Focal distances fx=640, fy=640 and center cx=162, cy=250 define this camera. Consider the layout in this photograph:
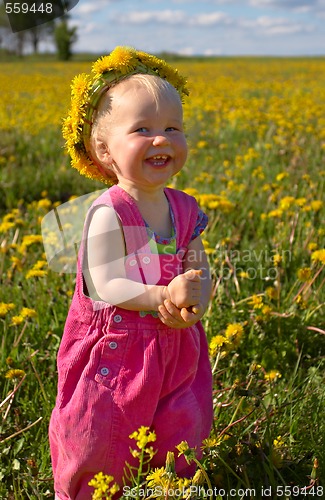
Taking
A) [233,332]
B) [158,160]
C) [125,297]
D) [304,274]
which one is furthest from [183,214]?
[304,274]

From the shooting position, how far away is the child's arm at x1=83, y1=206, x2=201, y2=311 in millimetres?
1511

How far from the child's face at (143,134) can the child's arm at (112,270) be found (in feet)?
0.43

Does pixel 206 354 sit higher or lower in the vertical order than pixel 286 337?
higher

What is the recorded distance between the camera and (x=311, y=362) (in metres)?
2.51

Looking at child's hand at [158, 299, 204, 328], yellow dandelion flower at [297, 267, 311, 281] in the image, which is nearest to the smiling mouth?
child's hand at [158, 299, 204, 328]

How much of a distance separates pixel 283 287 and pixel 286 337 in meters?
0.35

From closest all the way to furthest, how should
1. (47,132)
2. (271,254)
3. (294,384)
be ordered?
(294,384), (271,254), (47,132)

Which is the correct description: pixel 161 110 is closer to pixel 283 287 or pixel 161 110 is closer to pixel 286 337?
pixel 286 337

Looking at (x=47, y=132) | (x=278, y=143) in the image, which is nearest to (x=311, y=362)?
(x=278, y=143)

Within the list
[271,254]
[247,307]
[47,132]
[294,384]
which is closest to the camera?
[294,384]

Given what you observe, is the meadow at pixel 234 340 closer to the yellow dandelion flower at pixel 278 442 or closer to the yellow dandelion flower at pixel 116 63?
the yellow dandelion flower at pixel 278 442

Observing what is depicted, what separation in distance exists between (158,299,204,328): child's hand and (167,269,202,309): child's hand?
0.07ft

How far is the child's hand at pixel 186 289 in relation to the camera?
1.40 metres

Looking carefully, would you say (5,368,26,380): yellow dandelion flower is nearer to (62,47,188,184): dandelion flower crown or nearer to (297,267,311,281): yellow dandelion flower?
(62,47,188,184): dandelion flower crown
